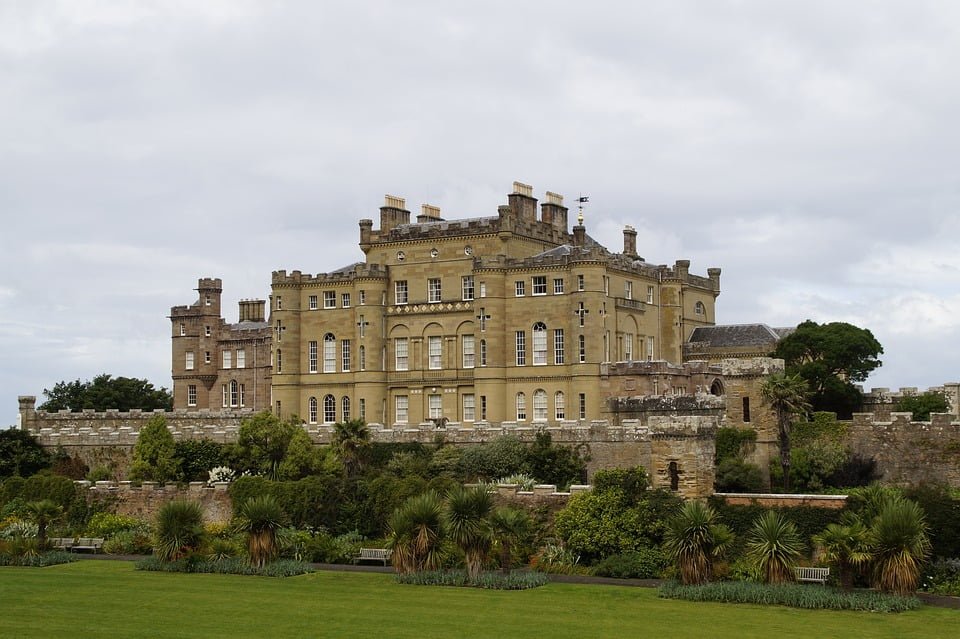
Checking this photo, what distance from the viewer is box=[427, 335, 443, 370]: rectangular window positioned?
6912cm

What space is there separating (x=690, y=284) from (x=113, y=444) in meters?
29.4

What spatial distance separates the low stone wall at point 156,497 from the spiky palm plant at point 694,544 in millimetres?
19621

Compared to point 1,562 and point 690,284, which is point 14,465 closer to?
point 1,562

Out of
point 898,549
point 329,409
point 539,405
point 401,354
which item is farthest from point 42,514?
point 401,354

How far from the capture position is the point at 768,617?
102 feet

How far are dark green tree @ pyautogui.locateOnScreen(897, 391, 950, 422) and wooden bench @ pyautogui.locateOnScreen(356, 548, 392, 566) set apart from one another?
92.3ft

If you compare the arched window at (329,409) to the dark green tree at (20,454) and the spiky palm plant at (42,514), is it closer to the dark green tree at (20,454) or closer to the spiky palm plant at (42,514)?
the dark green tree at (20,454)

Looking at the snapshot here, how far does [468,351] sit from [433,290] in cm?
380

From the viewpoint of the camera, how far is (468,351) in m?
68.2

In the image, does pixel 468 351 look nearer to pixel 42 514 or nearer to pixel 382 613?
pixel 42 514

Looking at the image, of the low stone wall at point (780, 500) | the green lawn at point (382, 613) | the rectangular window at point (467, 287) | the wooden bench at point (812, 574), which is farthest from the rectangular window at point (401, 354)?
the wooden bench at point (812, 574)

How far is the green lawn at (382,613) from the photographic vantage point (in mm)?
29156

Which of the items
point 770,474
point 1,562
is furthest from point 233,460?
point 770,474

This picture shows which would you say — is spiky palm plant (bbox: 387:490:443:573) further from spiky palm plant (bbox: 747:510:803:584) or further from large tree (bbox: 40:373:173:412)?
large tree (bbox: 40:373:173:412)
